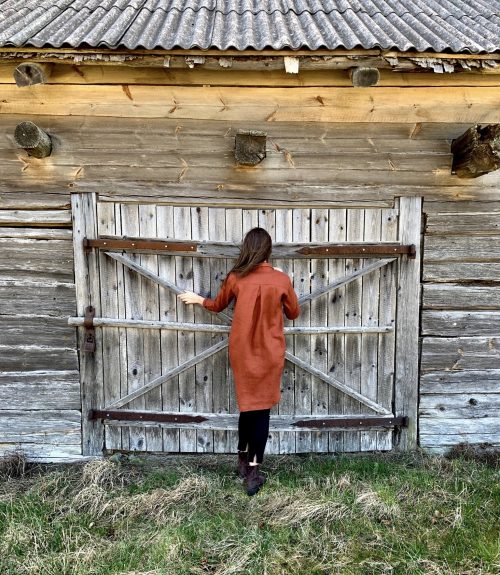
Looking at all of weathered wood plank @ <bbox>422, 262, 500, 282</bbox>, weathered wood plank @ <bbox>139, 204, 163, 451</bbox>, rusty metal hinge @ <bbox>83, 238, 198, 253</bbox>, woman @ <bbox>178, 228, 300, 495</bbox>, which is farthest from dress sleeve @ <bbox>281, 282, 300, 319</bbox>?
weathered wood plank @ <bbox>422, 262, 500, 282</bbox>

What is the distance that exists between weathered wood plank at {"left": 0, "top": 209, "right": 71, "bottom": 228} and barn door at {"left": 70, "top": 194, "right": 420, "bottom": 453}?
13cm

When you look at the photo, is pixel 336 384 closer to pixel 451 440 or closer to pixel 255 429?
pixel 255 429

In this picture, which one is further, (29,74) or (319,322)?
(319,322)

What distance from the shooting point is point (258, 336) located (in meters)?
3.29

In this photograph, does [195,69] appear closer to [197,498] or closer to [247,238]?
[247,238]

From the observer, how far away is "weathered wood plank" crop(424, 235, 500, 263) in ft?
12.7

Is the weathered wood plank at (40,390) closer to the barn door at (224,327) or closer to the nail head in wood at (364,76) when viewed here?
the barn door at (224,327)

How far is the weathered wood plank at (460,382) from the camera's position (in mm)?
4023

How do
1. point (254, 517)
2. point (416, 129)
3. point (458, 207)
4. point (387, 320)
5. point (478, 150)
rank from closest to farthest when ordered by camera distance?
point (254, 517)
point (478, 150)
point (416, 129)
point (458, 207)
point (387, 320)

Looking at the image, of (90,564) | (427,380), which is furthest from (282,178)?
(90,564)

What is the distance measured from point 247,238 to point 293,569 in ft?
6.83

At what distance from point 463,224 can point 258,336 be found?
1.96m

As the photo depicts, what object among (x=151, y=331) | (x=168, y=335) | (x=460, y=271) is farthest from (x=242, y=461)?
(x=460, y=271)

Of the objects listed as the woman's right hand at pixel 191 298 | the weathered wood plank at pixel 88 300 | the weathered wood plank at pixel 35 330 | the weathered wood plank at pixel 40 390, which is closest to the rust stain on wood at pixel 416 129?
the woman's right hand at pixel 191 298
